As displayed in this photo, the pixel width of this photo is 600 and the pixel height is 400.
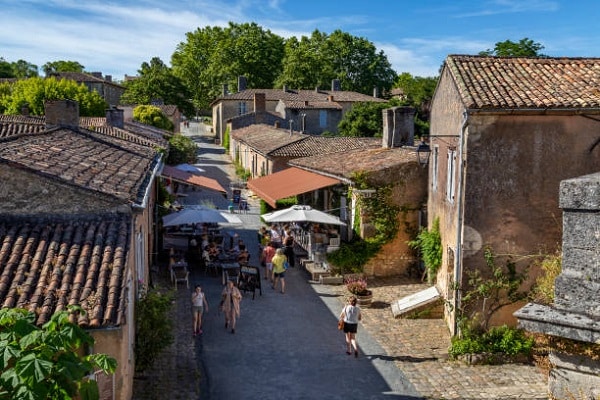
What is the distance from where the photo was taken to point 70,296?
32.4ft

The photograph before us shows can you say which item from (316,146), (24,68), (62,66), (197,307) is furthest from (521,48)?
(24,68)

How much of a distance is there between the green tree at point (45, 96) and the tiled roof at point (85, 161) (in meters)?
31.9

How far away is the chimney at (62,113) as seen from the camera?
74.5 ft

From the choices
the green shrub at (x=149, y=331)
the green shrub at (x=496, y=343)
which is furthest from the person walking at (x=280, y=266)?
the green shrub at (x=149, y=331)

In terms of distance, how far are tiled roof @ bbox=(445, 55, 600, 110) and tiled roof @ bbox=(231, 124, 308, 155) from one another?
20.4 m

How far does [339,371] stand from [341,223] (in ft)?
28.1

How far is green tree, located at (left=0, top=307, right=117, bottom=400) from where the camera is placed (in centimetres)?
612

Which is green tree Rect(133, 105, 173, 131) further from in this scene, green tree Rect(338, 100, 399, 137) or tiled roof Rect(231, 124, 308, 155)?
green tree Rect(338, 100, 399, 137)

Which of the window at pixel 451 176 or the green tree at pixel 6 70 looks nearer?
the window at pixel 451 176

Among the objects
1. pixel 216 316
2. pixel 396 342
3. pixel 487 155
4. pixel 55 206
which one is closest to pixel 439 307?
pixel 396 342

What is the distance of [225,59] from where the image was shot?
90250mm

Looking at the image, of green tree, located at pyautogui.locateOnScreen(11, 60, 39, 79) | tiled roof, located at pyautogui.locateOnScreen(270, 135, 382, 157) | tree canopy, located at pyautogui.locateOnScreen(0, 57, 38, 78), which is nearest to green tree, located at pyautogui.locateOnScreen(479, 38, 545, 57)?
tiled roof, located at pyautogui.locateOnScreen(270, 135, 382, 157)

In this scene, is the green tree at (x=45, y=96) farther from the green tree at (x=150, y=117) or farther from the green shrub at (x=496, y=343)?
the green shrub at (x=496, y=343)

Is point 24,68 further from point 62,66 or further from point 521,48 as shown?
point 521,48
